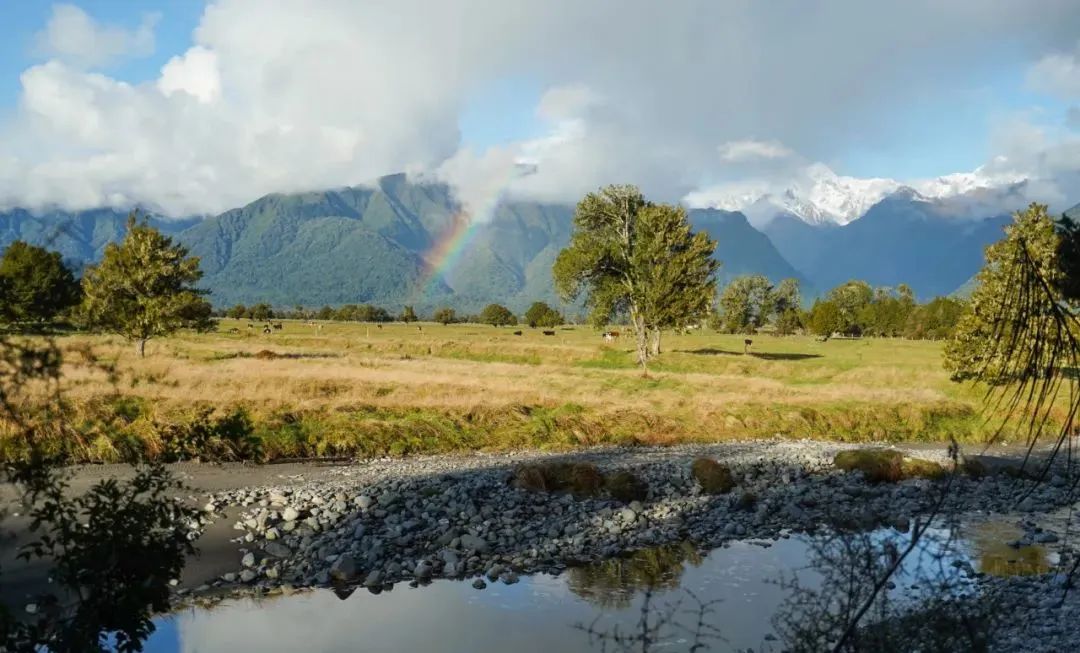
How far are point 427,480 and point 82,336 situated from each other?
55.2 ft

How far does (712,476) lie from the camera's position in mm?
27625

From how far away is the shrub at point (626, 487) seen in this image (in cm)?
2572

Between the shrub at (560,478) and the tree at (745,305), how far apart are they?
5356 inches

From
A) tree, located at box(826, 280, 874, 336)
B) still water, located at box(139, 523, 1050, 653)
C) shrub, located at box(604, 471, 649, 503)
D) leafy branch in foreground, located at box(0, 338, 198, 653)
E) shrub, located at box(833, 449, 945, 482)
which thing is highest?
tree, located at box(826, 280, 874, 336)

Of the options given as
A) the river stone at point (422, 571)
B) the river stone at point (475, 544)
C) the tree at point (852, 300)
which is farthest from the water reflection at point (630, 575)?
the tree at point (852, 300)

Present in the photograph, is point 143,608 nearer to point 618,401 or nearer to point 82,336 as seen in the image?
point 82,336

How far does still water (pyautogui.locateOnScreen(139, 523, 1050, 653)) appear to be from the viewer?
1455 cm

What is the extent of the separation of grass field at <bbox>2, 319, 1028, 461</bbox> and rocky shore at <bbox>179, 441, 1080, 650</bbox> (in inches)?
200

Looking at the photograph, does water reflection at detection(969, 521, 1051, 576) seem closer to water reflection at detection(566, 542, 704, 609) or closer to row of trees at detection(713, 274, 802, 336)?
water reflection at detection(566, 542, 704, 609)

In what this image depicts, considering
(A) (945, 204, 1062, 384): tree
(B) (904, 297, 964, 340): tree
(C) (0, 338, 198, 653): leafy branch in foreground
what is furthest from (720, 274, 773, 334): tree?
(C) (0, 338, 198, 653): leafy branch in foreground

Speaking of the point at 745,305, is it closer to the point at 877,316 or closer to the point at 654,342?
the point at 877,316

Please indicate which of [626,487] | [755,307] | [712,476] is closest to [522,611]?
[626,487]

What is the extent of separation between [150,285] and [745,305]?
13835 cm

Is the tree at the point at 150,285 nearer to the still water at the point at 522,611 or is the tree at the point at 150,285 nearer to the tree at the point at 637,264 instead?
the tree at the point at 637,264
